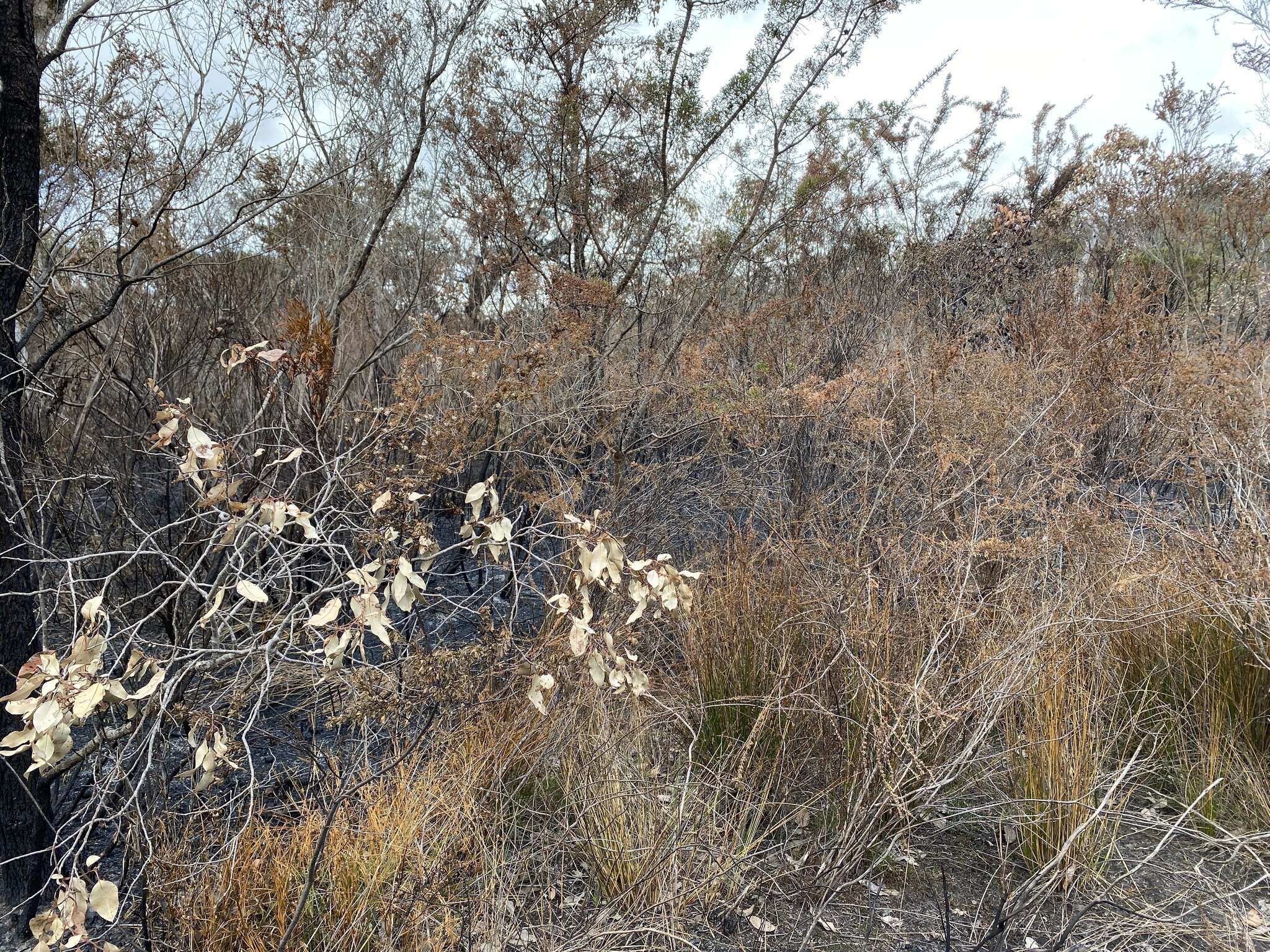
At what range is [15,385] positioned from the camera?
2.29m

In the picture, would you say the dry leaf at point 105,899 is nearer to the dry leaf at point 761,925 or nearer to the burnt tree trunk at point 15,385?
the burnt tree trunk at point 15,385

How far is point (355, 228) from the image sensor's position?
509 centimetres

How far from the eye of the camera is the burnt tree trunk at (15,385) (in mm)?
2162

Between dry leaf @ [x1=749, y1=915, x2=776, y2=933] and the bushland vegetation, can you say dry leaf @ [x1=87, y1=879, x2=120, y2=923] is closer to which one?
the bushland vegetation

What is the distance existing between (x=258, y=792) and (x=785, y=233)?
6.97m

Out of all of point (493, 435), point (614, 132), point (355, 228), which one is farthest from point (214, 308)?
point (614, 132)

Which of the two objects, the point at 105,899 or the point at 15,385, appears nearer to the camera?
the point at 105,899

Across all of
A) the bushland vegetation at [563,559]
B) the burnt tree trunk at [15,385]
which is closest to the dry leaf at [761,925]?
the bushland vegetation at [563,559]

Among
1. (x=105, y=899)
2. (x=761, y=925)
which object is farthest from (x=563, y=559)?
(x=105, y=899)

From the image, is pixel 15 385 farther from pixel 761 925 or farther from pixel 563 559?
pixel 761 925

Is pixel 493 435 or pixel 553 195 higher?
pixel 553 195

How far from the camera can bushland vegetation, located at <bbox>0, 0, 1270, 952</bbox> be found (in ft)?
6.71

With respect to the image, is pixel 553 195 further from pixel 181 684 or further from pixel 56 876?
pixel 56 876

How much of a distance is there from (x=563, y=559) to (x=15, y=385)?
1.94m
